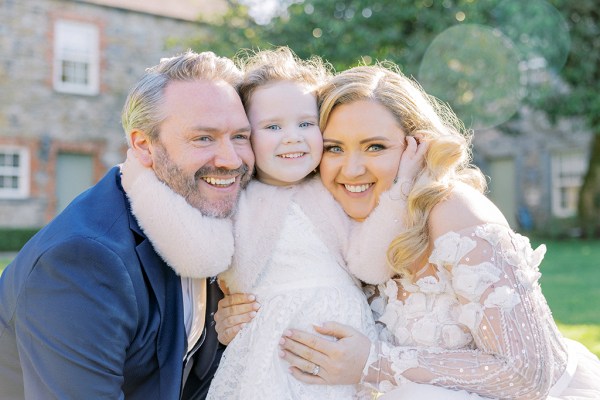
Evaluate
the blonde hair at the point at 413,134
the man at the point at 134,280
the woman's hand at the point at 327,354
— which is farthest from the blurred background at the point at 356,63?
the man at the point at 134,280

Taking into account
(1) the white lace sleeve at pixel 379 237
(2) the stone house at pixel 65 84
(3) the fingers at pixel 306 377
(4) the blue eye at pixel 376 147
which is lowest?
(3) the fingers at pixel 306 377

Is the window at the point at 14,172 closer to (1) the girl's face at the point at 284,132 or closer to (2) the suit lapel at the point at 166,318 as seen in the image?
(1) the girl's face at the point at 284,132

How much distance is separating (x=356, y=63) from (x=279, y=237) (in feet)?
40.3

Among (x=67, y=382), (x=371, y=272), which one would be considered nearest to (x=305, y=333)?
(x=371, y=272)

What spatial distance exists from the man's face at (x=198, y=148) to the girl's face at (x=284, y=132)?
0.20 m

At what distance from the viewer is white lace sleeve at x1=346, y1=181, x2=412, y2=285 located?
289 cm

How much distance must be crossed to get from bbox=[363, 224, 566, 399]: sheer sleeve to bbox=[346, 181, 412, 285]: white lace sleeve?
0.75 ft

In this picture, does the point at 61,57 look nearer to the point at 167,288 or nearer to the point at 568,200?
the point at 568,200

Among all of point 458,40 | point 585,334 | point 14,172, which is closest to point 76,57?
point 14,172

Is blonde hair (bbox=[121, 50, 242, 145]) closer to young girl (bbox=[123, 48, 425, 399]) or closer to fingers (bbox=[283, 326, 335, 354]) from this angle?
young girl (bbox=[123, 48, 425, 399])

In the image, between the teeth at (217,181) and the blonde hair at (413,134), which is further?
the teeth at (217,181)

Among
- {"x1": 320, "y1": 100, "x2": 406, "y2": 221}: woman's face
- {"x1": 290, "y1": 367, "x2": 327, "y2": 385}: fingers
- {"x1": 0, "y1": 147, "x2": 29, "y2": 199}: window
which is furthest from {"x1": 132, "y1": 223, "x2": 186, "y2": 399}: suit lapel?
{"x1": 0, "y1": 147, "x2": 29, "y2": 199}: window

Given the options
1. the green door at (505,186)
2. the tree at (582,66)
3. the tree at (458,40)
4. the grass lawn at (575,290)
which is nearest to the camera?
the grass lawn at (575,290)

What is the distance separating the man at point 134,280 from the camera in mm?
2410
